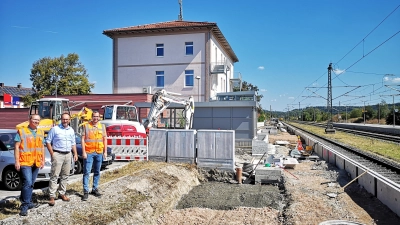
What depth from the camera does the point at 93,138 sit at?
8.17m

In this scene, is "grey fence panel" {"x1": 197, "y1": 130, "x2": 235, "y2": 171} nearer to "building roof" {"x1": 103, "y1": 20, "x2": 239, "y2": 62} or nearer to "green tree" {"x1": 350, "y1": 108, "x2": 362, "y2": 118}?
"building roof" {"x1": 103, "y1": 20, "x2": 239, "y2": 62}

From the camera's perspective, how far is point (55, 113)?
1788 cm

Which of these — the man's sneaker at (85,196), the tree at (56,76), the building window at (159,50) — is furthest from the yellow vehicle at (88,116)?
the tree at (56,76)

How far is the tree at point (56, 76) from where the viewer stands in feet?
139

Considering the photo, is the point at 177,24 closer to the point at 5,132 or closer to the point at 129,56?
the point at 129,56

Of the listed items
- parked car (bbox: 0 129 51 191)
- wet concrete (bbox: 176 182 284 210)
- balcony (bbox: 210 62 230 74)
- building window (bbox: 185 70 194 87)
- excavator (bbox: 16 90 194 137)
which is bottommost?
wet concrete (bbox: 176 182 284 210)

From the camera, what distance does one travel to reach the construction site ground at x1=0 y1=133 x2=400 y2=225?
7574 millimetres

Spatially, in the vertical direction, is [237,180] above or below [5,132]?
below

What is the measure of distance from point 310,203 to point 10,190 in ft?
27.1

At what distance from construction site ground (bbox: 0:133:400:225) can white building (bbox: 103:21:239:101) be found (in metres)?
21.8

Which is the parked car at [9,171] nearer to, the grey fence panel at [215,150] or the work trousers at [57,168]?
the work trousers at [57,168]

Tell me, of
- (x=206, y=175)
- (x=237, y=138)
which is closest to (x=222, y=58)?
(x=237, y=138)

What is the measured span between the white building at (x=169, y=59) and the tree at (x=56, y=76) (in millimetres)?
8727

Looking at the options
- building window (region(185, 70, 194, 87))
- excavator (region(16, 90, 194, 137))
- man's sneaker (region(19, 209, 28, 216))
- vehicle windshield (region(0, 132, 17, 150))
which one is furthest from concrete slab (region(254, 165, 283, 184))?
building window (region(185, 70, 194, 87))
